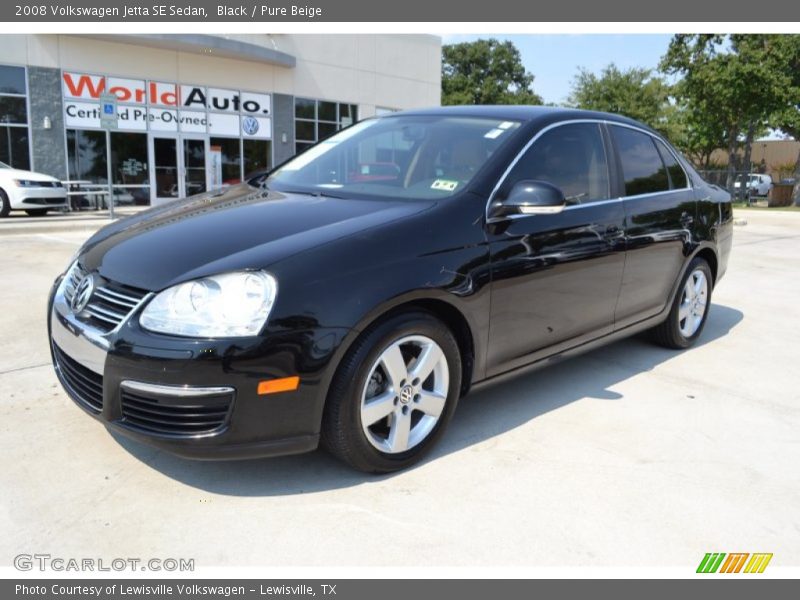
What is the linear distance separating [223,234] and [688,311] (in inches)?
147

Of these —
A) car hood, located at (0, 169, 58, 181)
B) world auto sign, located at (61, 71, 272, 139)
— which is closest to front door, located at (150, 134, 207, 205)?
world auto sign, located at (61, 71, 272, 139)

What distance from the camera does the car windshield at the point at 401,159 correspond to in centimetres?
356

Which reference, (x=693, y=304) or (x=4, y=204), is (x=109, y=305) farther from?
(x=4, y=204)

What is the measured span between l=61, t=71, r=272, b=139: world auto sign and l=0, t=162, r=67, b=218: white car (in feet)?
9.49

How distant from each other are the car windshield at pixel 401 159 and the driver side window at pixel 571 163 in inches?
7.1

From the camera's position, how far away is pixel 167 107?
1964 centimetres

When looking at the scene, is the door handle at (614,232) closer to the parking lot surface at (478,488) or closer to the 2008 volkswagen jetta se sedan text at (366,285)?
the 2008 volkswagen jetta se sedan text at (366,285)

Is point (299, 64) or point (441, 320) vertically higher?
point (299, 64)

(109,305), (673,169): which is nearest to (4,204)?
(109,305)

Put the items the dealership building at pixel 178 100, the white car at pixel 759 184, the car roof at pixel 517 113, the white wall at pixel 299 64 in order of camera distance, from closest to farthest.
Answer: the car roof at pixel 517 113
the dealership building at pixel 178 100
the white wall at pixel 299 64
the white car at pixel 759 184

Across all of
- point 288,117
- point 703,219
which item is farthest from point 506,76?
point 703,219

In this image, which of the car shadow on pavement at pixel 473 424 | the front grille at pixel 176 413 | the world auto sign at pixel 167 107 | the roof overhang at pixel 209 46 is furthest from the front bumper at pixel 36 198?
the front grille at pixel 176 413
